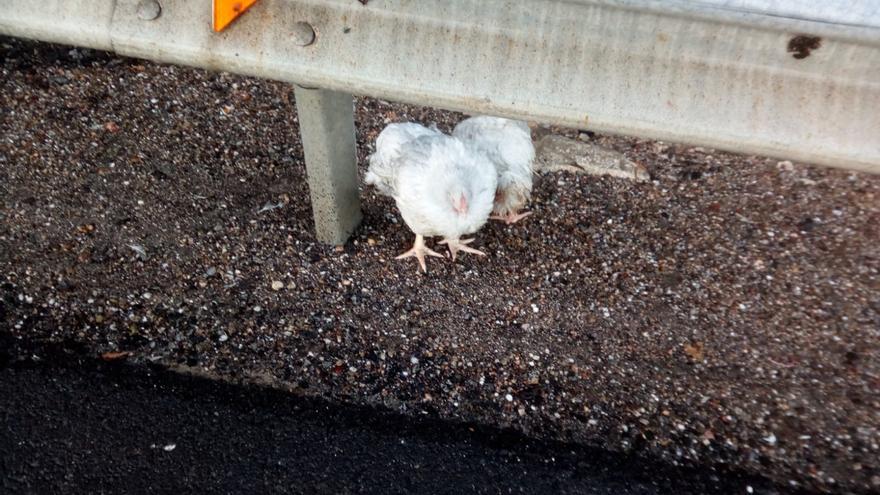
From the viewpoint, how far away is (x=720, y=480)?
2.94m

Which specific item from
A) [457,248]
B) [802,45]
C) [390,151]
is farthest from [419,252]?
[802,45]

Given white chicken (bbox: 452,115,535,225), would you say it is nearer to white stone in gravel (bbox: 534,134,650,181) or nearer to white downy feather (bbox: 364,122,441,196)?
white downy feather (bbox: 364,122,441,196)

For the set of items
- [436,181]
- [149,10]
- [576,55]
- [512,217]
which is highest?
[576,55]

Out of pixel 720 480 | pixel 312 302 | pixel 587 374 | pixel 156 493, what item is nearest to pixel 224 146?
pixel 312 302

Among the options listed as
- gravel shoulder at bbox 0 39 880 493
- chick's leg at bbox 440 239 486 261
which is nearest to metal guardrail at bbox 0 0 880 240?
gravel shoulder at bbox 0 39 880 493

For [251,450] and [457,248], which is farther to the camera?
[457,248]

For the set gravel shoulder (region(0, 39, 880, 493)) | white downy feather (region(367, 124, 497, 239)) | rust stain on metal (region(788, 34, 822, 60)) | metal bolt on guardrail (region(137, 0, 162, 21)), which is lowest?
gravel shoulder (region(0, 39, 880, 493))

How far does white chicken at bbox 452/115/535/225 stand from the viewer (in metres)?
3.97

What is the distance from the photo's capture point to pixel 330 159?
353cm

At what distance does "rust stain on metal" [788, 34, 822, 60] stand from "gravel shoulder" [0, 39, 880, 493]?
5.25ft

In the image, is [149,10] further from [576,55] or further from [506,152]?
[506,152]

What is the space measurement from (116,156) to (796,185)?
14.5 feet

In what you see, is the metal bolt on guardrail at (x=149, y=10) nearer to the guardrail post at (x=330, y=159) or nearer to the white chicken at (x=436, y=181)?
the guardrail post at (x=330, y=159)

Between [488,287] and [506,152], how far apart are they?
82cm
